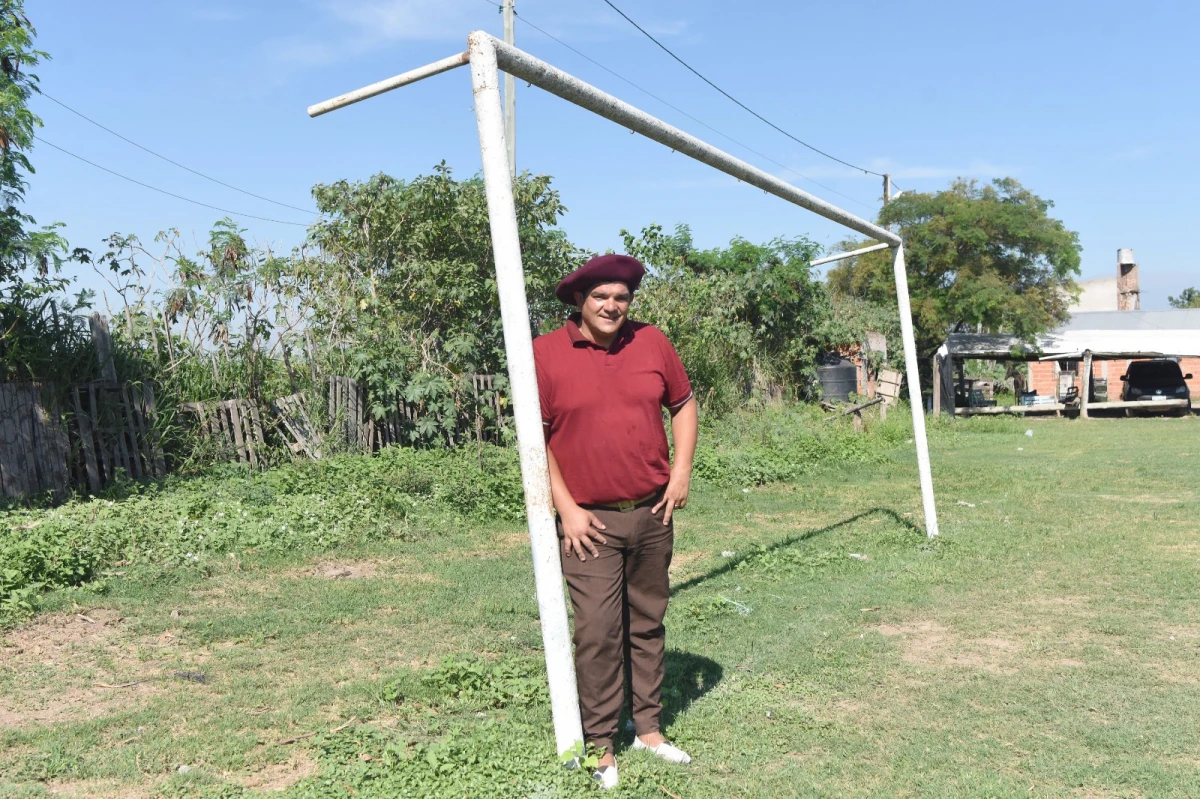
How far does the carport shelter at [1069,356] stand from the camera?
26.8 metres

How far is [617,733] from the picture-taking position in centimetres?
428

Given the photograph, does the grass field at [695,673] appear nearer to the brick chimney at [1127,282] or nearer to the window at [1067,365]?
the window at [1067,365]

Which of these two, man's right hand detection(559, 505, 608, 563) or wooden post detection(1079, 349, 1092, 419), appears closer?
man's right hand detection(559, 505, 608, 563)

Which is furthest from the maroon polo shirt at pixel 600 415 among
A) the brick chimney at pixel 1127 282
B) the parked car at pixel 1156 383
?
the brick chimney at pixel 1127 282

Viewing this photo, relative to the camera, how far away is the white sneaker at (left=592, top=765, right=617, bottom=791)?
3777 millimetres

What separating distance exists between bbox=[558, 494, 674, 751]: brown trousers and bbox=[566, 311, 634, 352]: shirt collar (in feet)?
2.15

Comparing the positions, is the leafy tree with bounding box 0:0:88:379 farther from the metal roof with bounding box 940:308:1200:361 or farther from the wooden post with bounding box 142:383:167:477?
the metal roof with bounding box 940:308:1200:361

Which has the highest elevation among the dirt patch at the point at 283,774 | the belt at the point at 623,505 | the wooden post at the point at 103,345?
the wooden post at the point at 103,345

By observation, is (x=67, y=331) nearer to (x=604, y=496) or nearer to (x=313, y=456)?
(x=313, y=456)

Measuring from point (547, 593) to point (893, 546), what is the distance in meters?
5.33

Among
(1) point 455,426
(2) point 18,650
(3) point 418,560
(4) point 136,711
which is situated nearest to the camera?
(4) point 136,711

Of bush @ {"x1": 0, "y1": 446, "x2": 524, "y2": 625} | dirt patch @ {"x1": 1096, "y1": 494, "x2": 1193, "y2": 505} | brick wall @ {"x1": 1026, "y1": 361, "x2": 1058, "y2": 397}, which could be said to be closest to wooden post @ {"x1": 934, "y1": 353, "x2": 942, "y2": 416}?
brick wall @ {"x1": 1026, "y1": 361, "x2": 1058, "y2": 397}

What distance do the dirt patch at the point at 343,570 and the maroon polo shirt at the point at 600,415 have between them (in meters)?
3.86

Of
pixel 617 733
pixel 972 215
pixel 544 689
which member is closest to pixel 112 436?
pixel 544 689
